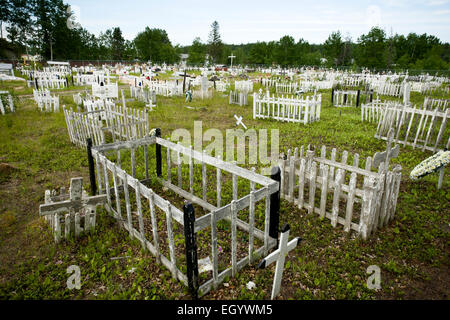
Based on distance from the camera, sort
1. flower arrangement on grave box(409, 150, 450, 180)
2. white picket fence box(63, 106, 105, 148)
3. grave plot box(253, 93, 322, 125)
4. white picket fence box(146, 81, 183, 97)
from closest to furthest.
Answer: flower arrangement on grave box(409, 150, 450, 180) < white picket fence box(63, 106, 105, 148) < grave plot box(253, 93, 322, 125) < white picket fence box(146, 81, 183, 97)

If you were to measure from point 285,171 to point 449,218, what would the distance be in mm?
3206

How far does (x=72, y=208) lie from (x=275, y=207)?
11.1ft

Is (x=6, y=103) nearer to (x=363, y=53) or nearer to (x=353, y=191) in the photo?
(x=353, y=191)

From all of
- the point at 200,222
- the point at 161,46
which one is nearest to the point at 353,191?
the point at 200,222

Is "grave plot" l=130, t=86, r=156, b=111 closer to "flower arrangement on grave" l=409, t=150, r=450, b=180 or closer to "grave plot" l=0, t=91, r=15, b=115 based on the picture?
"grave plot" l=0, t=91, r=15, b=115

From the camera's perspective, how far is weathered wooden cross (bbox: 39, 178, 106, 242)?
417 centimetres

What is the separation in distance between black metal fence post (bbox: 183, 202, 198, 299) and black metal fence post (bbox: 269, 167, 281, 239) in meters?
1.41

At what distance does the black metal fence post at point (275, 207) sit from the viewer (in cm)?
386

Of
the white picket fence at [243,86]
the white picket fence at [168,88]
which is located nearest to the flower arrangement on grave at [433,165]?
the white picket fence at [168,88]

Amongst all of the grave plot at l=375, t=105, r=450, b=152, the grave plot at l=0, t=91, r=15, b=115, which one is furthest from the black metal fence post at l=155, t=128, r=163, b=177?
the grave plot at l=0, t=91, r=15, b=115

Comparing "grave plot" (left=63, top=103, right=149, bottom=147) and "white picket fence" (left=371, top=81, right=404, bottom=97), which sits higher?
"white picket fence" (left=371, top=81, right=404, bottom=97)

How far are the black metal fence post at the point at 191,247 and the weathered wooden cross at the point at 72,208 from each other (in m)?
2.35
